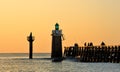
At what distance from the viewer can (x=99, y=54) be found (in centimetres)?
10975

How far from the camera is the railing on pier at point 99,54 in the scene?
10370 centimetres

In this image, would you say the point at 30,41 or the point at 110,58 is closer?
the point at 110,58

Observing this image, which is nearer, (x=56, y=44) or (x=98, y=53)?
(x=98, y=53)

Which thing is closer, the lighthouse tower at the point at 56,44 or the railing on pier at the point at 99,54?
the railing on pier at the point at 99,54

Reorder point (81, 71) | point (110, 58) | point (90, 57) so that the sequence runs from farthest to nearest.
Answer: point (90, 57), point (110, 58), point (81, 71)

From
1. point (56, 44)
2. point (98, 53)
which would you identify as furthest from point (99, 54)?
point (56, 44)

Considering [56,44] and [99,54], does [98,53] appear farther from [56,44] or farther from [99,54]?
[56,44]

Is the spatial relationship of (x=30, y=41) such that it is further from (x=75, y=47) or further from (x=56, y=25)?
(x=56, y=25)

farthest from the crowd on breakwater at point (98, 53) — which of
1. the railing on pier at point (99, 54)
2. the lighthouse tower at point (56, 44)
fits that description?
the lighthouse tower at point (56, 44)

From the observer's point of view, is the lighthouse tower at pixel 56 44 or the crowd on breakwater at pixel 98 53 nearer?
the crowd on breakwater at pixel 98 53

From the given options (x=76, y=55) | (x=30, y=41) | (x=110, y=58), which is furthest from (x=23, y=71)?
(x=30, y=41)

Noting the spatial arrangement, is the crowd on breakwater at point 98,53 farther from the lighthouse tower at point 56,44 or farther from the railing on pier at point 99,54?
the lighthouse tower at point 56,44

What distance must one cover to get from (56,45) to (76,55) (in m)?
14.8

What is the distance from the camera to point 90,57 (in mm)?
115750
